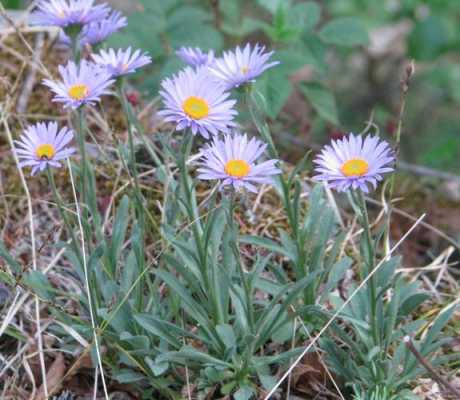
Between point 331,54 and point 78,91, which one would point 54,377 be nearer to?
point 78,91

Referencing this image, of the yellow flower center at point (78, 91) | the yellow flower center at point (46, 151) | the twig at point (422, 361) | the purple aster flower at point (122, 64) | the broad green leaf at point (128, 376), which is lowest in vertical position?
the broad green leaf at point (128, 376)

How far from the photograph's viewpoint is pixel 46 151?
1.52 m

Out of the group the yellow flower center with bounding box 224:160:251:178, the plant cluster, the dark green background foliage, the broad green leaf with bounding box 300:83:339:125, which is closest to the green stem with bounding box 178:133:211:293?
the plant cluster

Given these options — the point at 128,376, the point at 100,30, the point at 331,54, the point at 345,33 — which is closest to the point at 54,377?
the point at 128,376

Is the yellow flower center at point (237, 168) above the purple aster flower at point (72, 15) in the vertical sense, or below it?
below

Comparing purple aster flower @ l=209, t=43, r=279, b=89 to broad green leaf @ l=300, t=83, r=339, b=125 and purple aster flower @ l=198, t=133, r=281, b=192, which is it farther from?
broad green leaf @ l=300, t=83, r=339, b=125

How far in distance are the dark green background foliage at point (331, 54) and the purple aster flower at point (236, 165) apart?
857 millimetres

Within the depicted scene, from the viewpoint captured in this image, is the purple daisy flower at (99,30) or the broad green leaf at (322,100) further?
the broad green leaf at (322,100)

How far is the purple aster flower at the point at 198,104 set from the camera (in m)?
1.45

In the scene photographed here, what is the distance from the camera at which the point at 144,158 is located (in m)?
2.32

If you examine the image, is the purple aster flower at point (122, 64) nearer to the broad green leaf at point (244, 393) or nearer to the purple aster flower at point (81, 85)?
the purple aster flower at point (81, 85)

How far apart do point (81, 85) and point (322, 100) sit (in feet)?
4.32

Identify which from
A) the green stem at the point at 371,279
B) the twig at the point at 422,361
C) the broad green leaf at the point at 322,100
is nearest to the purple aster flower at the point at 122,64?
the green stem at the point at 371,279

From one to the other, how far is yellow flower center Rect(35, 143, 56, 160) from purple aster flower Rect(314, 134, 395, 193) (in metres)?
0.52
